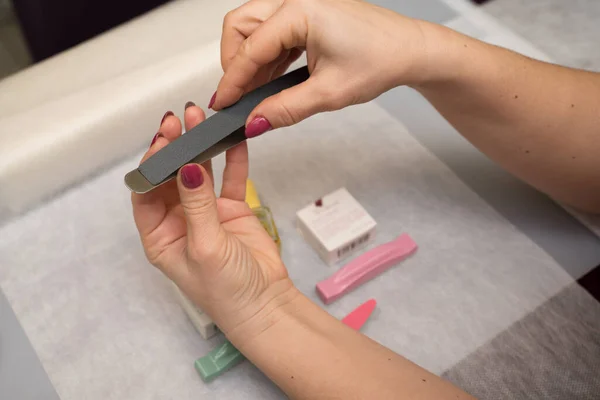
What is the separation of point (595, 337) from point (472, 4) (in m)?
0.64

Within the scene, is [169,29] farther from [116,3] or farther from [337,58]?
[337,58]

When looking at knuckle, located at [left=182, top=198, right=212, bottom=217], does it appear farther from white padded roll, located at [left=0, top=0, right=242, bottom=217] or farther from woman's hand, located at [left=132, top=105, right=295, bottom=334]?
white padded roll, located at [left=0, top=0, right=242, bottom=217]

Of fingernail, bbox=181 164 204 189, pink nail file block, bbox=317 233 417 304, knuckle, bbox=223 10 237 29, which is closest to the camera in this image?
fingernail, bbox=181 164 204 189

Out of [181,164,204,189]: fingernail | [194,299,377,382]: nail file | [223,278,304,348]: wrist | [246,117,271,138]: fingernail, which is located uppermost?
[246,117,271,138]: fingernail

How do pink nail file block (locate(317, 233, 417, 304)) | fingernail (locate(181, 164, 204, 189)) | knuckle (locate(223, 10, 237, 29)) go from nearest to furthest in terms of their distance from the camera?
fingernail (locate(181, 164, 204, 189)) → knuckle (locate(223, 10, 237, 29)) → pink nail file block (locate(317, 233, 417, 304))

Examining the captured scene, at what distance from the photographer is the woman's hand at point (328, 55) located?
59 cm

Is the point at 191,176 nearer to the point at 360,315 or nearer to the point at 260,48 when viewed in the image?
the point at 260,48

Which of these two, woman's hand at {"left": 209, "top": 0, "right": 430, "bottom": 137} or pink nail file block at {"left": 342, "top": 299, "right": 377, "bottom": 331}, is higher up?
woman's hand at {"left": 209, "top": 0, "right": 430, "bottom": 137}

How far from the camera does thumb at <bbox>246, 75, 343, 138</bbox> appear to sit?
1.96 feet

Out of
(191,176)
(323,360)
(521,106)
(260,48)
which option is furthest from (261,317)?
(521,106)

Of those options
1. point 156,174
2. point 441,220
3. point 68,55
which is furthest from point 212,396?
point 68,55

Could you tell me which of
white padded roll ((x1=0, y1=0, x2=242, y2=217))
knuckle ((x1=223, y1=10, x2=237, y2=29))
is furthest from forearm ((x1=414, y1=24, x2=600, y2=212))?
white padded roll ((x1=0, y1=0, x2=242, y2=217))

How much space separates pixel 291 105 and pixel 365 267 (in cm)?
28

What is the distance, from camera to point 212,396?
2.31 ft
